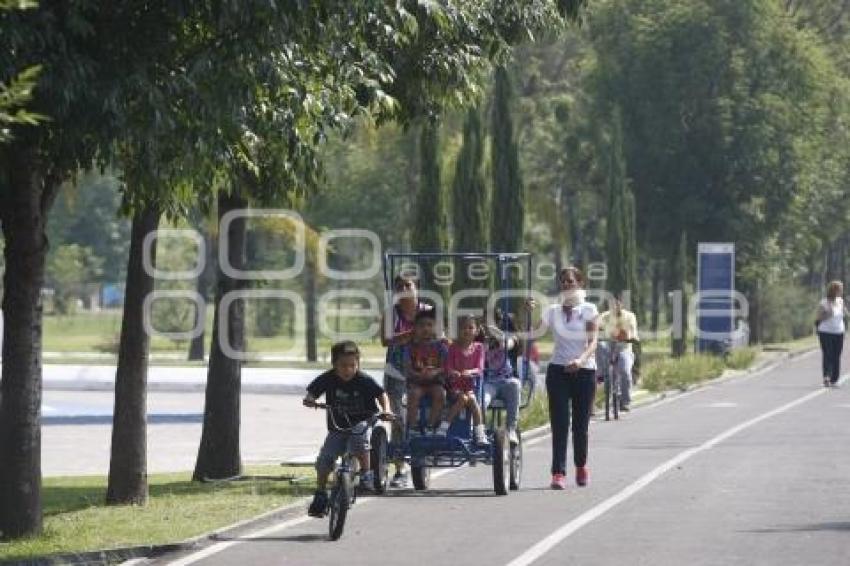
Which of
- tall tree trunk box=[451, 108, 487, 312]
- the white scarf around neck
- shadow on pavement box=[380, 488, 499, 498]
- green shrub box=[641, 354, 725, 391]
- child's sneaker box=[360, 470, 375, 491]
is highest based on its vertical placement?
tall tree trunk box=[451, 108, 487, 312]

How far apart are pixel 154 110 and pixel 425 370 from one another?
596 cm

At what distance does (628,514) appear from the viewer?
57.1 feet

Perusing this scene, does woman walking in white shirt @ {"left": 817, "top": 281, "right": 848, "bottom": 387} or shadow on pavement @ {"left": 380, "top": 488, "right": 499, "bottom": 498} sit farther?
woman walking in white shirt @ {"left": 817, "top": 281, "right": 848, "bottom": 387}

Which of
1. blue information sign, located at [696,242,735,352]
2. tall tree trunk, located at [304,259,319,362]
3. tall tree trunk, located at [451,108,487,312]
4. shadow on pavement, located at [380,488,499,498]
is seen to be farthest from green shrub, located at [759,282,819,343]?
shadow on pavement, located at [380,488,499,498]

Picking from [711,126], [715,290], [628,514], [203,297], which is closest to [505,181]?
[715,290]

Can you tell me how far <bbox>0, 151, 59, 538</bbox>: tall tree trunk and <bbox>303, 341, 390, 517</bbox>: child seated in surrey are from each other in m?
2.02

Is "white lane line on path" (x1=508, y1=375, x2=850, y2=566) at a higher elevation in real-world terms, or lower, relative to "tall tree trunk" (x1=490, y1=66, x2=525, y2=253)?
lower

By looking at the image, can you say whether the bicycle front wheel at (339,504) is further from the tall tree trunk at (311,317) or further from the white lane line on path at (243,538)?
the tall tree trunk at (311,317)

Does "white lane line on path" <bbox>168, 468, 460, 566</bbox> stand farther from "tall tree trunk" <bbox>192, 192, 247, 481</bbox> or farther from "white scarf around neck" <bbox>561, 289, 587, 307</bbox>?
"tall tree trunk" <bbox>192, 192, 247, 481</bbox>

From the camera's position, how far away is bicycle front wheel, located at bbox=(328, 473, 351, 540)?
1570 centimetres

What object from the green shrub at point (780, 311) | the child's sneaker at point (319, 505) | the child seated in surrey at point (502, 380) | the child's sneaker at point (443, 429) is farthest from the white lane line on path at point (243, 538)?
the green shrub at point (780, 311)

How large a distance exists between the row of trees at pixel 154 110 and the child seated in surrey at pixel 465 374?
6.24 feet

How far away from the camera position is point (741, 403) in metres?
36.1

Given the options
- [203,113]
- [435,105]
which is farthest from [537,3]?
[203,113]
